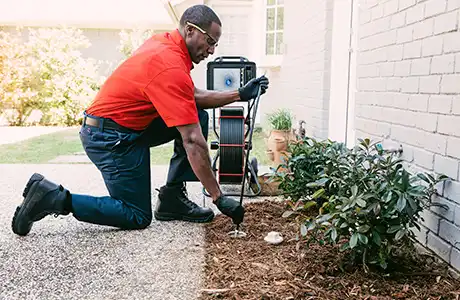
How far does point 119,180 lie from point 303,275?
1.27 meters

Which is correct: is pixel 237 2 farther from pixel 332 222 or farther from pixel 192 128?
pixel 332 222

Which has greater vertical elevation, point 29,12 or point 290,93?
point 29,12

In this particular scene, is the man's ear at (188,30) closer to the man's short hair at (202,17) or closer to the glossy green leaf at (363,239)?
the man's short hair at (202,17)

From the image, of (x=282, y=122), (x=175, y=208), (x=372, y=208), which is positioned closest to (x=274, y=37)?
(x=282, y=122)

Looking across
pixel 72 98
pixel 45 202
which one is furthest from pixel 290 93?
pixel 72 98

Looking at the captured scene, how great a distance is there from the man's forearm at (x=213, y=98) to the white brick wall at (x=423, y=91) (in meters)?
0.93

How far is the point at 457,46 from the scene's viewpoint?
2008 millimetres

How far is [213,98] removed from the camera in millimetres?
3178

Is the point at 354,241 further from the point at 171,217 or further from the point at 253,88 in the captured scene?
the point at 171,217

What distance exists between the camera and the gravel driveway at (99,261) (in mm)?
2012

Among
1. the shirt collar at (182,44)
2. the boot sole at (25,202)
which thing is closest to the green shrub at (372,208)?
the shirt collar at (182,44)

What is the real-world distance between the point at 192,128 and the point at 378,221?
108 centimetres

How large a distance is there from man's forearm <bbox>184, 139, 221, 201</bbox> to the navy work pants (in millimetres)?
459

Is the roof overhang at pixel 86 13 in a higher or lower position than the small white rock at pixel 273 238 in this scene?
higher
